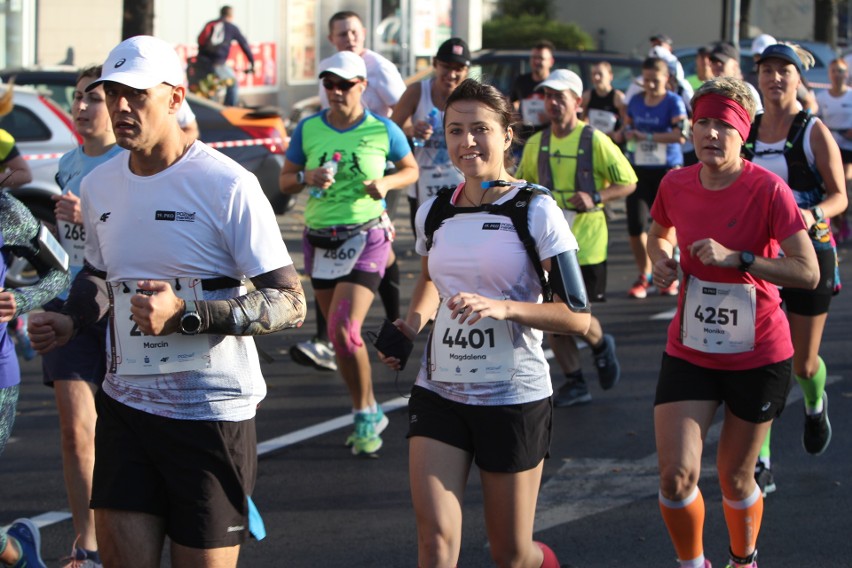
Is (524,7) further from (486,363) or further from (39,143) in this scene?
(486,363)

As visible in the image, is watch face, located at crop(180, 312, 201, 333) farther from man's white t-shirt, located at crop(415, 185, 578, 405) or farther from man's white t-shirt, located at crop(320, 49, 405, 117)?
man's white t-shirt, located at crop(320, 49, 405, 117)

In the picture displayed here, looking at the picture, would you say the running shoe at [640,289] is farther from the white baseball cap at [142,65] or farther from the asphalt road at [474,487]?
the white baseball cap at [142,65]

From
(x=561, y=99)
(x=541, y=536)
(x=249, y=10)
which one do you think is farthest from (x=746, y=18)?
(x=541, y=536)

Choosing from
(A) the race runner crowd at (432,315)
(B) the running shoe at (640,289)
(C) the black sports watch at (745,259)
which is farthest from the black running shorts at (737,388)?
(B) the running shoe at (640,289)

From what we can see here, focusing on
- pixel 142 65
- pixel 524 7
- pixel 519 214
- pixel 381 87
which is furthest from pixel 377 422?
pixel 524 7

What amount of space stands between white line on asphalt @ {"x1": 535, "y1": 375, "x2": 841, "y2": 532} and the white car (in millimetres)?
6137

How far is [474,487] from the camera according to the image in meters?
6.55

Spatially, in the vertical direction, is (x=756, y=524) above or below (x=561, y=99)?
below

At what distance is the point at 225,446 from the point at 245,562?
6.15 ft

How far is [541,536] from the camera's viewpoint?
5797 millimetres

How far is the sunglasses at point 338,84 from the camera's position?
726cm

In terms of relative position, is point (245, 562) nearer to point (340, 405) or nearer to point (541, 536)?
point (541, 536)

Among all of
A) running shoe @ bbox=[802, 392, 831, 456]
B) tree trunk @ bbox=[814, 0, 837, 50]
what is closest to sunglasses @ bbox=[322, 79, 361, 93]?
running shoe @ bbox=[802, 392, 831, 456]

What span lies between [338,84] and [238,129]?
21.0ft
